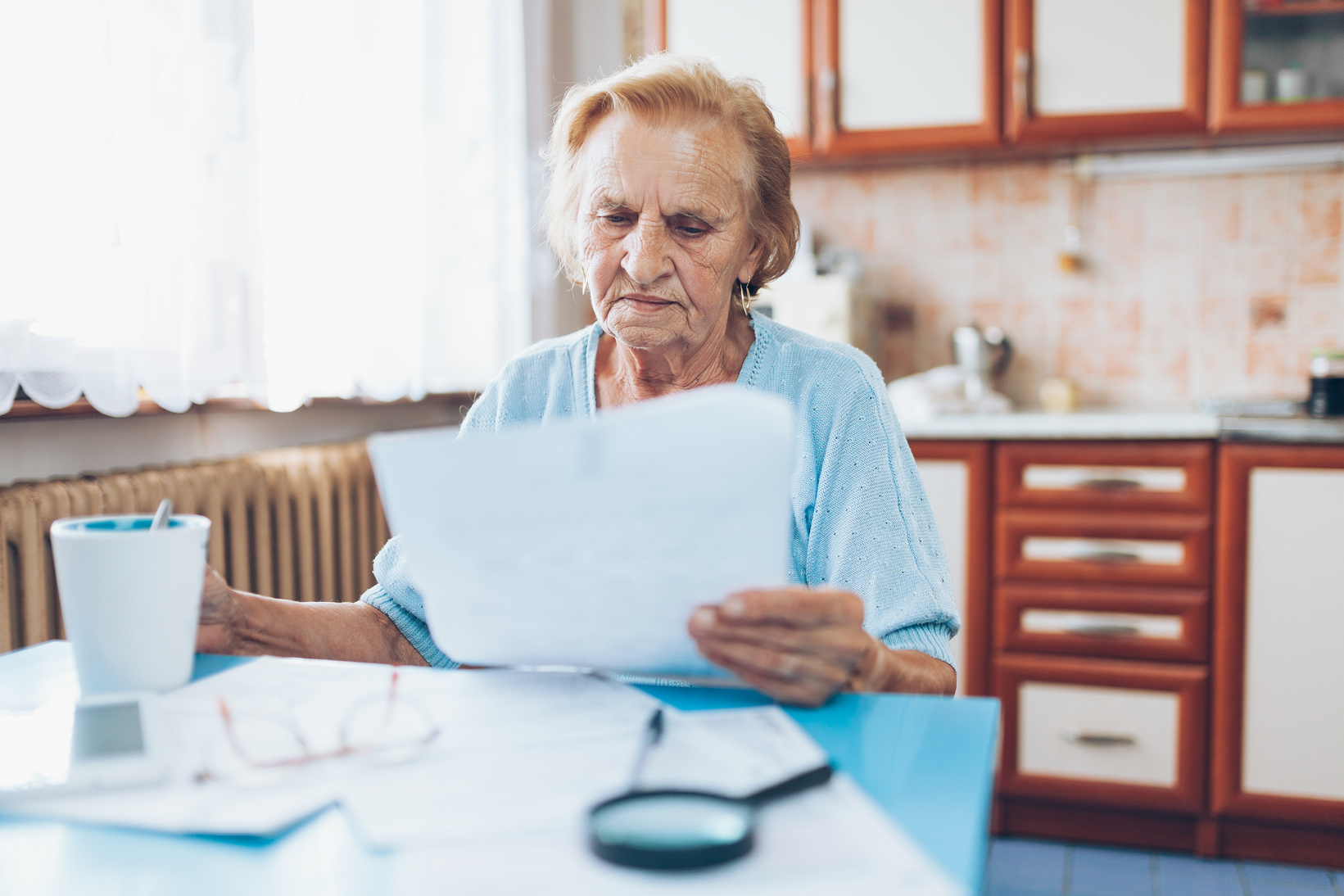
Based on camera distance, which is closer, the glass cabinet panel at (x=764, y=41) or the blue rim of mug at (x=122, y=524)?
the blue rim of mug at (x=122, y=524)

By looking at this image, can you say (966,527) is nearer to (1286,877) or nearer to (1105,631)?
(1105,631)

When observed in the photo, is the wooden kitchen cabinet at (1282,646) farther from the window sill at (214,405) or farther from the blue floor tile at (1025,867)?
the window sill at (214,405)

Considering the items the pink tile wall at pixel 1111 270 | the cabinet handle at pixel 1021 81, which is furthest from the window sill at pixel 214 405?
the cabinet handle at pixel 1021 81

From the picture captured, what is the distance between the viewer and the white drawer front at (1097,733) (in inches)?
80.9

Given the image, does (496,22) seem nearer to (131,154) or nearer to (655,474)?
(131,154)

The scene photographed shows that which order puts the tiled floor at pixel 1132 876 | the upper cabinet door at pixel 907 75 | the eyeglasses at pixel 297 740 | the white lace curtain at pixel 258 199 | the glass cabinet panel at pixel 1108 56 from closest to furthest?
the eyeglasses at pixel 297 740
the white lace curtain at pixel 258 199
the tiled floor at pixel 1132 876
the glass cabinet panel at pixel 1108 56
the upper cabinet door at pixel 907 75

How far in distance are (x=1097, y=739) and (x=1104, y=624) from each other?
0.23 meters

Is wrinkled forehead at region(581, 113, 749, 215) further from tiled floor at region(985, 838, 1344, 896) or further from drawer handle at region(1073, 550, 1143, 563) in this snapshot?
tiled floor at region(985, 838, 1344, 896)

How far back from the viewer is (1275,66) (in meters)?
2.24

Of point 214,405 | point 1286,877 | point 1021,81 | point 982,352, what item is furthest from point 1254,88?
point 214,405

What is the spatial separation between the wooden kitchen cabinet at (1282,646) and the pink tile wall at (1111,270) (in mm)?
649

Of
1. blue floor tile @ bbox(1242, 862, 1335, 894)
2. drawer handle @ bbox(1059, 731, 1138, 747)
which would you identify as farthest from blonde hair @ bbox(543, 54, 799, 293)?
blue floor tile @ bbox(1242, 862, 1335, 894)

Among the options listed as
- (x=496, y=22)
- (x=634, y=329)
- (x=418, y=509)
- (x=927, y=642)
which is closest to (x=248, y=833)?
(x=418, y=509)

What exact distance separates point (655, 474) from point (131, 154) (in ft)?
3.83
